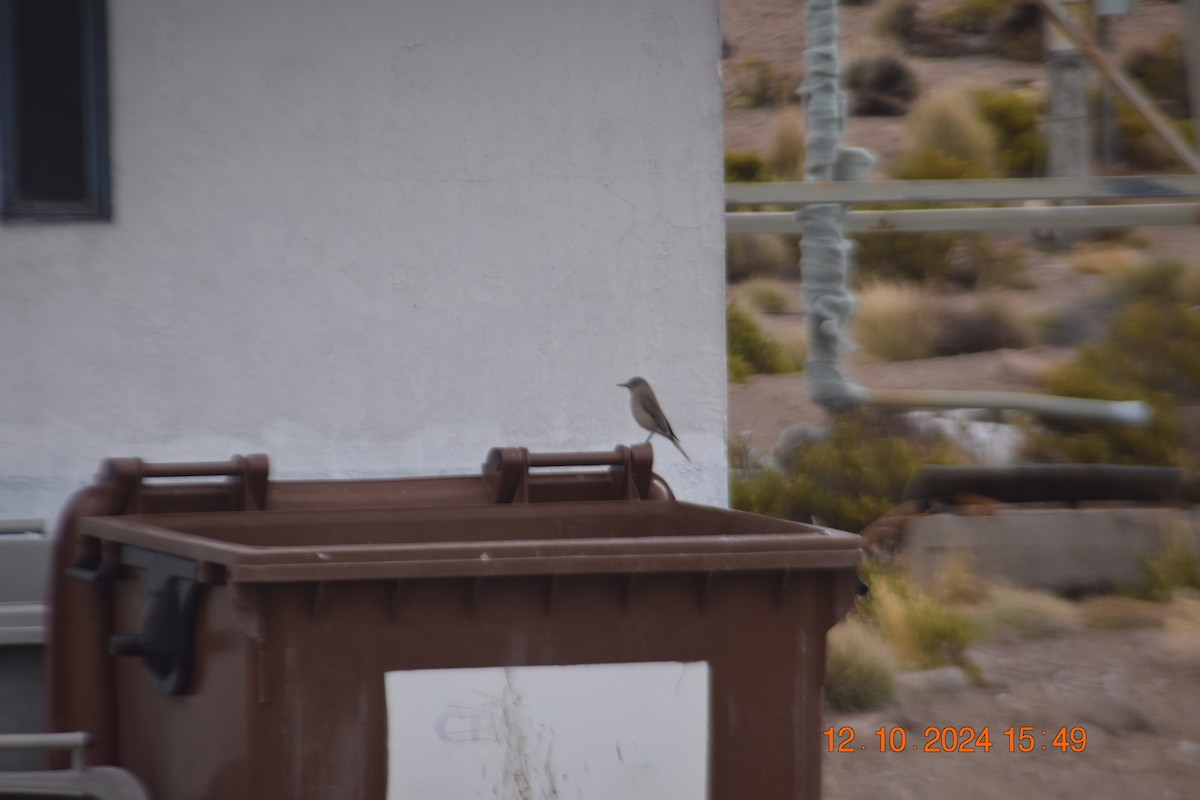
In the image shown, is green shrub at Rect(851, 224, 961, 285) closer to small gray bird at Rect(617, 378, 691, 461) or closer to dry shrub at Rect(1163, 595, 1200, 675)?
dry shrub at Rect(1163, 595, 1200, 675)

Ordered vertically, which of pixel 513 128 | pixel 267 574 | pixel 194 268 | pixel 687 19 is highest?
pixel 687 19

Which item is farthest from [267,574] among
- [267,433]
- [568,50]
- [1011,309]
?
[1011,309]

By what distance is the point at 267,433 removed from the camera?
5531mm

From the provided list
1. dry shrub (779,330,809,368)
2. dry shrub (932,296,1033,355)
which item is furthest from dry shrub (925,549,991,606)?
dry shrub (932,296,1033,355)

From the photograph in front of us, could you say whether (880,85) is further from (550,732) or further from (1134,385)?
(550,732)

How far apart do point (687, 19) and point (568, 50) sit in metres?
0.46

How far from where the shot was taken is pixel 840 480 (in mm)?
12102

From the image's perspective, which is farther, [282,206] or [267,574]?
[282,206]

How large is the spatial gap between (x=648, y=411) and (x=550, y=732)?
285cm

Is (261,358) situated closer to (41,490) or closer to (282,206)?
(282,206)

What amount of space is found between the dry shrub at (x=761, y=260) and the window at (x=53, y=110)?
19.6 metres

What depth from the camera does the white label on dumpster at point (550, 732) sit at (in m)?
2.60

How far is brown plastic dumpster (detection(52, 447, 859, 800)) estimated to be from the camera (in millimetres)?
2539
